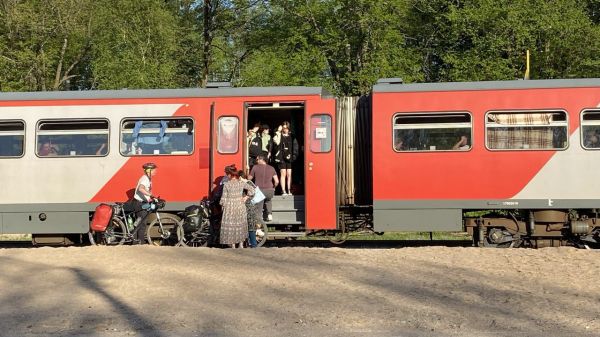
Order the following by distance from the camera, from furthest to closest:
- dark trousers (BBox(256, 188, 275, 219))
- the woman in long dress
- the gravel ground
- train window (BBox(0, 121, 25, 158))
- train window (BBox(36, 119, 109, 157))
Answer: train window (BBox(0, 121, 25, 158))
train window (BBox(36, 119, 109, 157))
dark trousers (BBox(256, 188, 275, 219))
the woman in long dress
the gravel ground

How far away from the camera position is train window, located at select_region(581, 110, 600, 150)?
1352 centimetres

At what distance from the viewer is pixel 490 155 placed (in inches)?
539

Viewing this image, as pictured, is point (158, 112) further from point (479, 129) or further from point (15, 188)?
point (479, 129)

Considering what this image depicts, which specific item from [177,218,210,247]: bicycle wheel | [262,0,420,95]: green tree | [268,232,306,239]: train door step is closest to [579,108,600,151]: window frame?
[268,232,306,239]: train door step

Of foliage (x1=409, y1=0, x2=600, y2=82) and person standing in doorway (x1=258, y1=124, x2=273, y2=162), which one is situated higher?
foliage (x1=409, y1=0, x2=600, y2=82)

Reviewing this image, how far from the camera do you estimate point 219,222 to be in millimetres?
14352

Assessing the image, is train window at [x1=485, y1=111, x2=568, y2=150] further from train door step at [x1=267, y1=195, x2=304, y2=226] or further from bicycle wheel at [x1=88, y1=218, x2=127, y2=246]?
bicycle wheel at [x1=88, y1=218, x2=127, y2=246]

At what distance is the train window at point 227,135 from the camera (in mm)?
14406

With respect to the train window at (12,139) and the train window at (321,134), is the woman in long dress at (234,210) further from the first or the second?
the train window at (12,139)

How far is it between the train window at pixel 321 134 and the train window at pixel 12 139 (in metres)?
5.89

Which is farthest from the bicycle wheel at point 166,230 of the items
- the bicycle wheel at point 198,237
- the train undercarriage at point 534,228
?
the train undercarriage at point 534,228

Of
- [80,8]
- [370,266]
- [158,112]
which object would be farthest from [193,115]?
[80,8]

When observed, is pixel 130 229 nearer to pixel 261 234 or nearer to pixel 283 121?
pixel 261 234

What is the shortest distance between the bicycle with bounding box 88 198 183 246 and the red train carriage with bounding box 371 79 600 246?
404 cm
